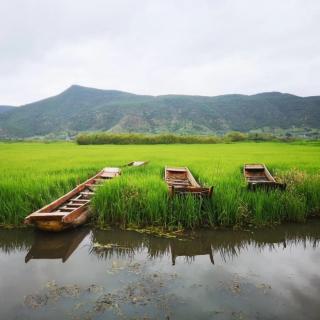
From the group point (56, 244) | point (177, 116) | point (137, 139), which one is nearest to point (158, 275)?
point (56, 244)

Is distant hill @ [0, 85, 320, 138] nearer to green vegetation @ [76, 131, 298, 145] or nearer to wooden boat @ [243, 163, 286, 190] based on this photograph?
green vegetation @ [76, 131, 298, 145]

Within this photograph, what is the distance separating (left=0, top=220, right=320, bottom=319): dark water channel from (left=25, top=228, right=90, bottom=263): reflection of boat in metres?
0.02

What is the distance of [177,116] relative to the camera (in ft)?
476

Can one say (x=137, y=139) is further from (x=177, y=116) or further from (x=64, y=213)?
(x=177, y=116)

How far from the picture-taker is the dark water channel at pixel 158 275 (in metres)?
3.96

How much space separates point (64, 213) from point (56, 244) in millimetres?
662

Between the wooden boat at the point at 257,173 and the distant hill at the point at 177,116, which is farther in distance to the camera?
the distant hill at the point at 177,116

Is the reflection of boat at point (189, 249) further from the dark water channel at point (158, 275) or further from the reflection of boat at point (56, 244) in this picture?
the reflection of boat at point (56, 244)

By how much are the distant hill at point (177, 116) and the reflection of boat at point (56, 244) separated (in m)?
119

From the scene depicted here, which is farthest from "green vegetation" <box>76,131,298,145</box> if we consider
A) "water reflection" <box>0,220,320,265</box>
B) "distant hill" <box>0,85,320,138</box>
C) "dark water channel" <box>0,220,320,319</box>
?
"distant hill" <box>0,85,320,138</box>

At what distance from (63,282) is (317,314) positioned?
3506 mm

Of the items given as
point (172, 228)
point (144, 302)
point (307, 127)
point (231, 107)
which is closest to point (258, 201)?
point (172, 228)

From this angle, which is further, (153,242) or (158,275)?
(153,242)

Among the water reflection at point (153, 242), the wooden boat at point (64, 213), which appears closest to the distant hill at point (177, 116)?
the wooden boat at point (64, 213)
